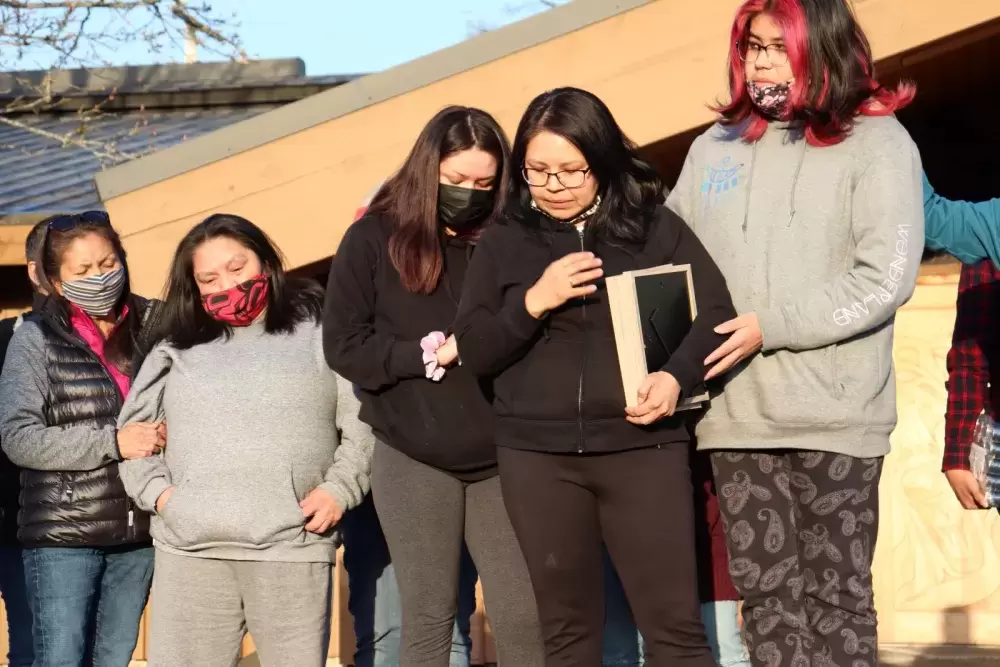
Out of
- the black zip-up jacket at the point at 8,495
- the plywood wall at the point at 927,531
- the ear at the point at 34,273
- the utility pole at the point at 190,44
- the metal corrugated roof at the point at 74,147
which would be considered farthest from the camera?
the utility pole at the point at 190,44

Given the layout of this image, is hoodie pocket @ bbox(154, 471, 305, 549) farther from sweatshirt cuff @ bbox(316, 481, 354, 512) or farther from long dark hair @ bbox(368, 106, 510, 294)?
long dark hair @ bbox(368, 106, 510, 294)

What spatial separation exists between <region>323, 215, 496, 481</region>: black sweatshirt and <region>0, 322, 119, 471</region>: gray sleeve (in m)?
1.01

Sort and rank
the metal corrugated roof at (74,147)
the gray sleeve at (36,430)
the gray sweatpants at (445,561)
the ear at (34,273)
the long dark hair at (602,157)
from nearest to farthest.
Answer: the long dark hair at (602,157) < the gray sweatpants at (445,561) < the gray sleeve at (36,430) < the ear at (34,273) < the metal corrugated roof at (74,147)

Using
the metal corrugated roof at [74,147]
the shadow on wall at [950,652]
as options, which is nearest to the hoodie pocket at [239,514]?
the metal corrugated roof at [74,147]

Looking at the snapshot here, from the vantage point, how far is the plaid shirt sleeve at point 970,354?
4324 millimetres

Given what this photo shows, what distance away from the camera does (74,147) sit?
32.4 feet

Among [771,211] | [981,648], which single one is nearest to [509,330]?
[771,211]

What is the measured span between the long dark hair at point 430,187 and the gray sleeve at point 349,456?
1.60ft

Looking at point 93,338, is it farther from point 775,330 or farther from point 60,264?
point 775,330

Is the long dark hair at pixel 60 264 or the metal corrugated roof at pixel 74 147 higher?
the metal corrugated roof at pixel 74 147

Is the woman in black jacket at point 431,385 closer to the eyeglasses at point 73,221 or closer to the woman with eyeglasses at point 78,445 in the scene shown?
the woman with eyeglasses at point 78,445

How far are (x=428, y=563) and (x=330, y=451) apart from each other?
59cm

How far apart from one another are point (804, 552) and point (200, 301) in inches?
85.7

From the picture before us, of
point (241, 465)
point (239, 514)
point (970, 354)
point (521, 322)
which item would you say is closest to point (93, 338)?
point (241, 465)
